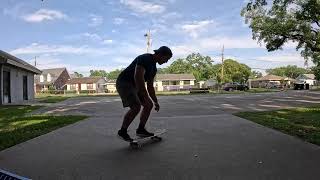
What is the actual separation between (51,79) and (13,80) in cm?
8390

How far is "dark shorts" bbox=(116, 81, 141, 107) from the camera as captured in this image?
6.58m

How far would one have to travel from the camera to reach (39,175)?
15.1ft

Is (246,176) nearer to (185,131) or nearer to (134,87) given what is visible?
(134,87)

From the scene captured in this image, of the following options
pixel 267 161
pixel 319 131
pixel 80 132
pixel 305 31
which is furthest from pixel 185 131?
pixel 305 31

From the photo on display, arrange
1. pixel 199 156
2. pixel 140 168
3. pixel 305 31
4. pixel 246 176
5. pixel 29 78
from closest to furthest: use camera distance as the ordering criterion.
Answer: pixel 246 176 < pixel 140 168 < pixel 199 156 < pixel 29 78 < pixel 305 31

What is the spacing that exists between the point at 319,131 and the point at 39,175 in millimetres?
5827

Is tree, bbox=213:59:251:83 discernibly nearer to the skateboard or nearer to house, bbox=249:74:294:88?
house, bbox=249:74:294:88

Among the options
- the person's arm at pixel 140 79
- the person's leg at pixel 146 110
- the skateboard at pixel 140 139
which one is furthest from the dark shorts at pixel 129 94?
the skateboard at pixel 140 139

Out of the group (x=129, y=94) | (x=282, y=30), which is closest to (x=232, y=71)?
(x=282, y=30)

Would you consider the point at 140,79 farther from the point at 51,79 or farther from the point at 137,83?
the point at 51,79

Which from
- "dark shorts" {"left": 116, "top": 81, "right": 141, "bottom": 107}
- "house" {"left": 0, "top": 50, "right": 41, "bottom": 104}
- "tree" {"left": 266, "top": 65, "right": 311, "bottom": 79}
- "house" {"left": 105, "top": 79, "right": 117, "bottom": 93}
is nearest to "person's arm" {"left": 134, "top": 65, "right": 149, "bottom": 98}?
"dark shorts" {"left": 116, "top": 81, "right": 141, "bottom": 107}

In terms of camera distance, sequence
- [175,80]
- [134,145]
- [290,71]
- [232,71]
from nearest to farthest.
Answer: [134,145] < [175,80] < [232,71] < [290,71]

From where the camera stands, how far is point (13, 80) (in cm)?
2933

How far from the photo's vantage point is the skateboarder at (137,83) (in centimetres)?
652
